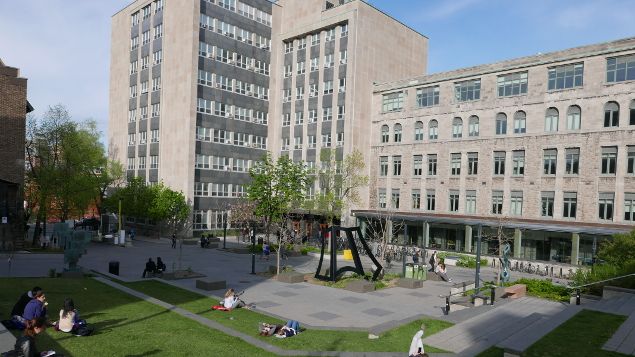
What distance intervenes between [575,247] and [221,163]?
146 feet

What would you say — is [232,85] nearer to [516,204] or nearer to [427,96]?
[427,96]

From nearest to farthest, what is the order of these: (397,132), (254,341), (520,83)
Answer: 1. (254,341)
2. (520,83)
3. (397,132)

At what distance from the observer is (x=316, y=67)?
2559 inches

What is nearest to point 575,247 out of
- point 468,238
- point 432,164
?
point 468,238

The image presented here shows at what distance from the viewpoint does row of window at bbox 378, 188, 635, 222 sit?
40.2m

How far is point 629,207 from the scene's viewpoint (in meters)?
39.3

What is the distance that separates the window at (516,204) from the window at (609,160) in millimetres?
7510

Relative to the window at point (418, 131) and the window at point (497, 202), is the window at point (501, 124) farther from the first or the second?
the window at point (418, 131)

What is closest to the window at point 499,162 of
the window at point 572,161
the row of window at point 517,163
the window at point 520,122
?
the row of window at point 517,163

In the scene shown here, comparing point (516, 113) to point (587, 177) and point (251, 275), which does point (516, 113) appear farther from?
point (251, 275)

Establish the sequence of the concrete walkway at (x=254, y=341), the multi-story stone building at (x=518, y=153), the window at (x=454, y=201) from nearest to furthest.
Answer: the concrete walkway at (x=254, y=341) < the multi-story stone building at (x=518, y=153) < the window at (x=454, y=201)

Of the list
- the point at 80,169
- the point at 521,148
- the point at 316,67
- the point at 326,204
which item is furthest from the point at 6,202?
the point at 521,148

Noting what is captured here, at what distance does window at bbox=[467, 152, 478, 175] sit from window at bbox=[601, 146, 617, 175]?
38.5 ft

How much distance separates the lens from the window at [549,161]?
43.7 meters
